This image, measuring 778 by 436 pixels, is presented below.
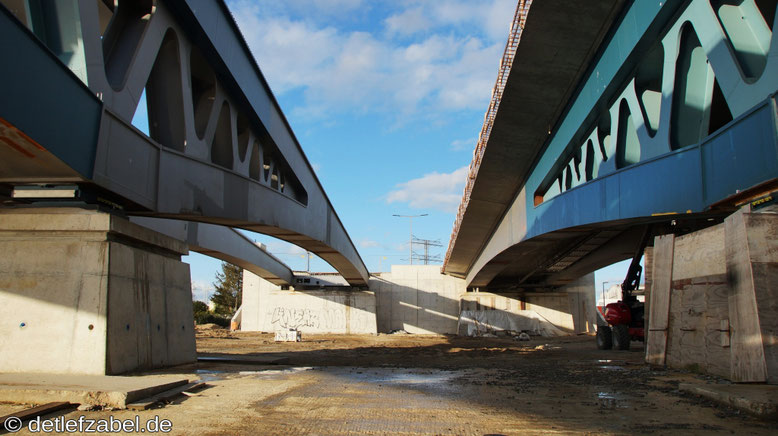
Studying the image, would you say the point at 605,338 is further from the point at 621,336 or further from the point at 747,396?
the point at 747,396

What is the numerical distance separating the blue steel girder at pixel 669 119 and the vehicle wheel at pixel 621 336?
16.1 feet

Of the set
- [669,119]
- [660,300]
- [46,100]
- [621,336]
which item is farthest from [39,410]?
[621,336]

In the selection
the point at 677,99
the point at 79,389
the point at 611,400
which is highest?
the point at 677,99

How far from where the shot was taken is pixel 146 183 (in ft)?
32.6

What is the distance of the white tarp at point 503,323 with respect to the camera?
1722 inches

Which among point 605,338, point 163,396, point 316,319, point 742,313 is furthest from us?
point 316,319

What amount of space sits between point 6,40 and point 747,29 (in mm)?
10497

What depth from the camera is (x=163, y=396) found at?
6.66 metres

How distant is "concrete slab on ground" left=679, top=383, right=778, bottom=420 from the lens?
5.86 m

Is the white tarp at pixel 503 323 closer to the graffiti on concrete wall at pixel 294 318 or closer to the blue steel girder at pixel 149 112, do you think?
the graffiti on concrete wall at pixel 294 318

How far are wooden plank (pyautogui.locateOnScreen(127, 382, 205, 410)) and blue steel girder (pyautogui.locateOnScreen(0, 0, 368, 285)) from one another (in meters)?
3.39

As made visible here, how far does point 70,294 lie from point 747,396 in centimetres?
928

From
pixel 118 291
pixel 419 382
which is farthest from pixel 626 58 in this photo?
pixel 118 291

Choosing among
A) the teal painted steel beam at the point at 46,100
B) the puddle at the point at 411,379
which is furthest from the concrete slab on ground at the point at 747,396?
the teal painted steel beam at the point at 46,100
